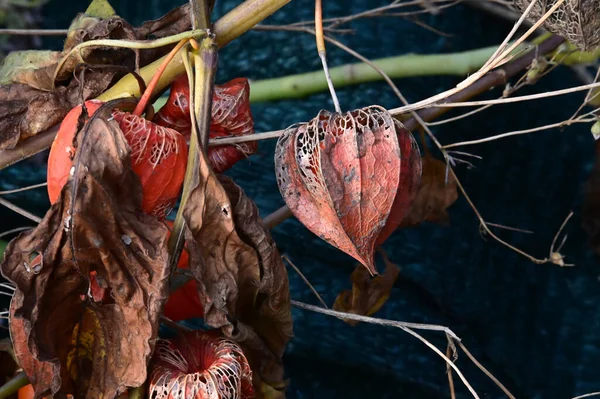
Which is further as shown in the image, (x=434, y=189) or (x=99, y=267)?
(x=434, y=189)

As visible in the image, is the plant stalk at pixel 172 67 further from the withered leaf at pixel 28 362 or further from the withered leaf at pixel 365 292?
the withered leaf at pixel 365 292

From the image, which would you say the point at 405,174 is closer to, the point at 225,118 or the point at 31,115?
the point at 225,118

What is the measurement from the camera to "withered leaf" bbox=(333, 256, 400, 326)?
757 millimetres

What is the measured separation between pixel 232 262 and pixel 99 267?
0.09 meters

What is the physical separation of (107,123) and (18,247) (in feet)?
0.33

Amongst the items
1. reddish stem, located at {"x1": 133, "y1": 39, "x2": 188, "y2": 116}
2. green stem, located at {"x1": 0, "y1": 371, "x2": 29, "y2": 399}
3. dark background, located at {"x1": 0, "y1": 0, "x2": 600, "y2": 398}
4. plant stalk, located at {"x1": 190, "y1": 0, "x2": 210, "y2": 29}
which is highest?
plant stalk, located at {"x1": 190, "y1": 0, "x2": 210, "y2": 29}

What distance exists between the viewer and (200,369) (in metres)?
0.56

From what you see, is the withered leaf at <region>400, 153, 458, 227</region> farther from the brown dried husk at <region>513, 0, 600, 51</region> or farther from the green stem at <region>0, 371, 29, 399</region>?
the green stem at <region>0, 371, 29, 399</region>

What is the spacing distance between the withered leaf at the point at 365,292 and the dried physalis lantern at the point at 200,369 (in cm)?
20

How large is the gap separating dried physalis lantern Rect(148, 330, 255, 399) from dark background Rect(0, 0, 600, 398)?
456 millimetres

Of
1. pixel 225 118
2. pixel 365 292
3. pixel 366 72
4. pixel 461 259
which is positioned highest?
pixel 225 118

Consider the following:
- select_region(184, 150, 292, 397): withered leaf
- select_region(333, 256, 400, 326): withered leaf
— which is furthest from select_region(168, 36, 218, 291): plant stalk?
select_region(333, 256, 400, 326): withered leaf

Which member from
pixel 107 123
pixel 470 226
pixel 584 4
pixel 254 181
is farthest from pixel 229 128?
pixel 470 226

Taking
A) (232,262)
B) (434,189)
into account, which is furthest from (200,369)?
(434,189)
